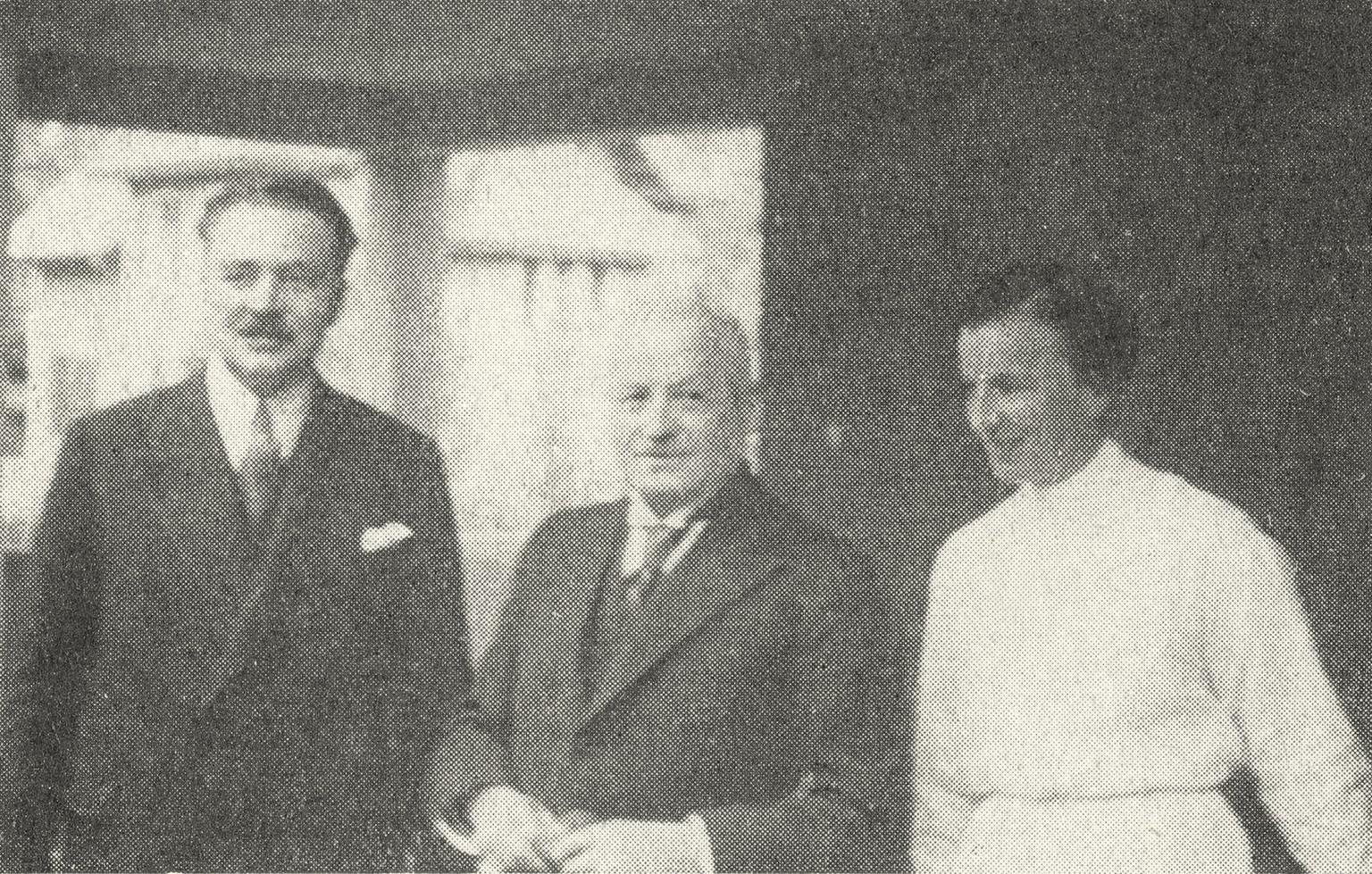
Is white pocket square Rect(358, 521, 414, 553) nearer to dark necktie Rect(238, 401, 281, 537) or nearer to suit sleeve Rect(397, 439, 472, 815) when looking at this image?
suit sleeve Rect(397, 439, 472, 815)

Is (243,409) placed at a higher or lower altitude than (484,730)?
higher

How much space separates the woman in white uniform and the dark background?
0.06m

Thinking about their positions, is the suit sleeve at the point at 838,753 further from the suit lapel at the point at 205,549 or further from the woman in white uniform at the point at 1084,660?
the suit lapel at the point at 205,549

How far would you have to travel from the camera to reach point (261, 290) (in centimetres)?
210

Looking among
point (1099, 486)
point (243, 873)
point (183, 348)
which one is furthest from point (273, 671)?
point (1099, 486)

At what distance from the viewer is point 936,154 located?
215cm

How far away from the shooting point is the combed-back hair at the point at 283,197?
2.10 meters

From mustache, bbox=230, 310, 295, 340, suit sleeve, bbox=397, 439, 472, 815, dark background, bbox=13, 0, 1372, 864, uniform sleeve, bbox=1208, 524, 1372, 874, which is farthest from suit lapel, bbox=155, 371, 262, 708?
uniform sleeve, bbox=1208, 524, 1372, 874

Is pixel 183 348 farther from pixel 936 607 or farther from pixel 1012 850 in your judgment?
pixel 1012 850

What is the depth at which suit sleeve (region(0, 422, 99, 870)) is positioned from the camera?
2143 mm

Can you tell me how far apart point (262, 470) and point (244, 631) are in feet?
0.84

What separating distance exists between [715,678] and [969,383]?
610mm

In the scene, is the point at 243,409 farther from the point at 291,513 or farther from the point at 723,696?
the point at 723,696

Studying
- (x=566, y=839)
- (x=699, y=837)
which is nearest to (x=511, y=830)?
(x=566, y=839)
